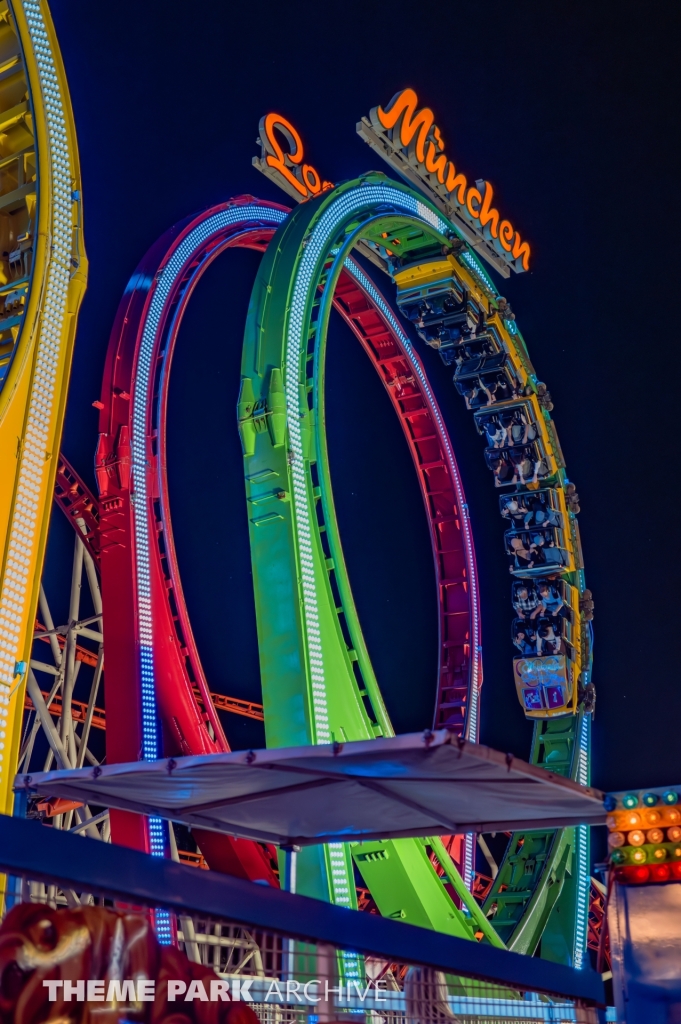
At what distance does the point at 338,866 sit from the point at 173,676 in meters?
2.67

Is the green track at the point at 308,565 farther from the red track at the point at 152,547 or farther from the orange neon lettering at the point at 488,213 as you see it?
the orange neon lettering at the point at 488,213

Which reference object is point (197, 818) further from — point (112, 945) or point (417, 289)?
point (417, 289)

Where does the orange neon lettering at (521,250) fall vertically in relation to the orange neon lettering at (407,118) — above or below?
above

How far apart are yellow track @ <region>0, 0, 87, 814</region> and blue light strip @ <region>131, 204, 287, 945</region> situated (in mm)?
2202

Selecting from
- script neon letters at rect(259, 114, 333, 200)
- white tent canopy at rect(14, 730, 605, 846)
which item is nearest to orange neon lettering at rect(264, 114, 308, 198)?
script neon letters at rect(259, 114, 333, 200)

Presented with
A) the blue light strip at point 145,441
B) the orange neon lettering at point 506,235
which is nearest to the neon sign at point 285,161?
the blue light strip at point 145,441

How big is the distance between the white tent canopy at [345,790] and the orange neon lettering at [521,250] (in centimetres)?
1257

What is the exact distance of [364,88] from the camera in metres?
19.8

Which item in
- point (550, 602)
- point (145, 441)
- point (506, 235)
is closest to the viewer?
point (145, 441)

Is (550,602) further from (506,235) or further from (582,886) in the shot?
(506,235)

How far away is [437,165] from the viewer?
1531 centimetres

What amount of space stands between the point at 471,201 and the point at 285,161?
406cm

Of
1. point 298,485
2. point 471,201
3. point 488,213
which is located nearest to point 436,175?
point 471,201

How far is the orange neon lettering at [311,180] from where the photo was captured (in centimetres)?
1322
